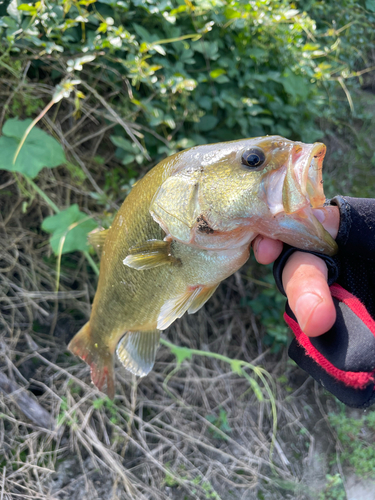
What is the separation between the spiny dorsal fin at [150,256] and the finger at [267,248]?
0.26 meters

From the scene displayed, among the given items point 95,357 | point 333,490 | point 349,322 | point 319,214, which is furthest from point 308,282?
point 333,490

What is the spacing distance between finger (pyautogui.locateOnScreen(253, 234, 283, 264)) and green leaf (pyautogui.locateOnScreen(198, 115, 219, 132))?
115cm

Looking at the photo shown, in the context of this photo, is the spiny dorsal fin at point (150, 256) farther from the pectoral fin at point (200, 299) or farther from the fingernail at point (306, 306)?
the fingernail at point (306, 306)

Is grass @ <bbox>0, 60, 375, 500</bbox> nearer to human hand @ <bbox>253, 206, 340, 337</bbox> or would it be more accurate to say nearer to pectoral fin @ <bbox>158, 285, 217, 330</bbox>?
pectoral fin @ <bbox>158, 285, 217, 330</bbox>

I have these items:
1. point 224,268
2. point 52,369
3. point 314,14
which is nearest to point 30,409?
point 52,369

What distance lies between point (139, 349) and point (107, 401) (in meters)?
0.78

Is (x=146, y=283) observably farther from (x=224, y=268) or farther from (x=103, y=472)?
(x=103, y=472)

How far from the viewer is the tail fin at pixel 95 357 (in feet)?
5.03

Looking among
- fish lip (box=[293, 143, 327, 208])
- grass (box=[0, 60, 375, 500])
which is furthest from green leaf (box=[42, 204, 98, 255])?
fish lip (box=[293, 143, 327, 208])

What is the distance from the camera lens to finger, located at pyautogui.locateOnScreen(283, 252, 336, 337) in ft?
2.66

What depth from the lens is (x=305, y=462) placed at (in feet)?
7.08

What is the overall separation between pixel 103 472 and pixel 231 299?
1.30 meters

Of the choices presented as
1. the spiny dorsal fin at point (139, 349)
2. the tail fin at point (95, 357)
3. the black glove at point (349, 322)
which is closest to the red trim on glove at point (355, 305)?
the black glove at point (349, 322)

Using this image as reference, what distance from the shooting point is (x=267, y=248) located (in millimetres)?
1043
